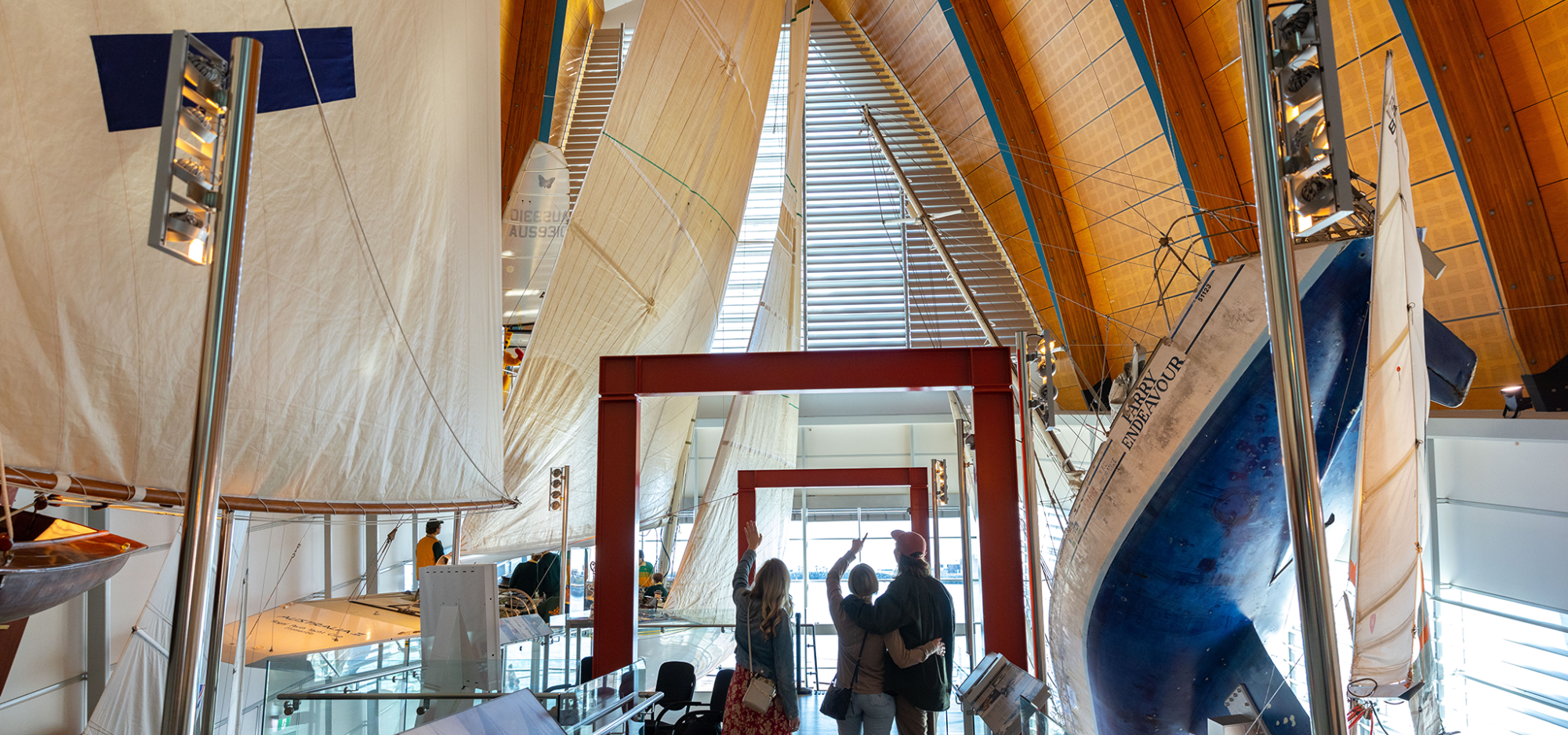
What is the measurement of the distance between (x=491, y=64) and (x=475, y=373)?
2.36 metres

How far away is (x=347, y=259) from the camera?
4.37 metres

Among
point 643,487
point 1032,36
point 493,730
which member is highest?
point 1032,36

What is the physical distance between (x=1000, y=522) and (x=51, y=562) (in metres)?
5.03

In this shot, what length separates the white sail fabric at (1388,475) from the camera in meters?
4.64

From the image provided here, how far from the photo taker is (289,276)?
155 inches

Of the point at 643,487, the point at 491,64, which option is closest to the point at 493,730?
the point at 491,64

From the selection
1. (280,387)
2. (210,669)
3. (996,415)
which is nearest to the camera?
(210,669)

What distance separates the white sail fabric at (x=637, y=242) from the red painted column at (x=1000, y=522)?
3.43 metres

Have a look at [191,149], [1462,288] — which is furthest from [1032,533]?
[1462,288]

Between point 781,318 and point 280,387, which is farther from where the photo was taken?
point 781,318

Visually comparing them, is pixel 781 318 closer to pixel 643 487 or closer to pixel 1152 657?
pixel 643 487

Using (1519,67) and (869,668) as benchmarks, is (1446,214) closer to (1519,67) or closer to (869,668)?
(1519,67)

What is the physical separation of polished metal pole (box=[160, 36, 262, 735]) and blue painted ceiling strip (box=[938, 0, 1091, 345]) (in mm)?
14540

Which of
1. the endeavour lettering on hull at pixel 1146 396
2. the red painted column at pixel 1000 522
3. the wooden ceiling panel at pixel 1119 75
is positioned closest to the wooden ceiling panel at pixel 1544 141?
the wooden ceiling panel at pixel 1119 75
